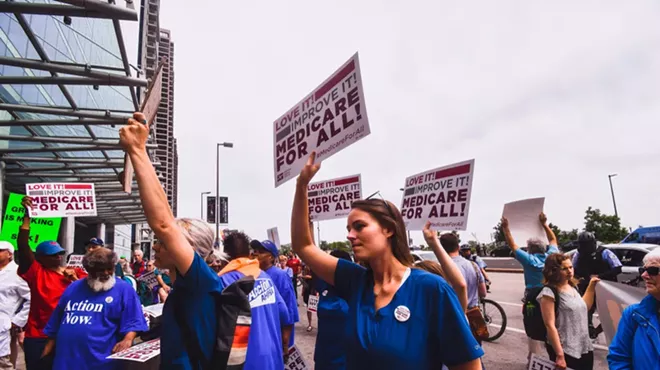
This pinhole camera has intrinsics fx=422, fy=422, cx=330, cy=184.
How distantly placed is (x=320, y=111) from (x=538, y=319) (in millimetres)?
2923

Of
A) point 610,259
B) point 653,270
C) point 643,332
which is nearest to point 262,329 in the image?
point 643,332

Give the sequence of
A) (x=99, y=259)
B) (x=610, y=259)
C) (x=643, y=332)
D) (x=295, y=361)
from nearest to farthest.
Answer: (x=643, y=332) → (x=99, y=259) → (x=295, y=361) → (x=610, y=259)

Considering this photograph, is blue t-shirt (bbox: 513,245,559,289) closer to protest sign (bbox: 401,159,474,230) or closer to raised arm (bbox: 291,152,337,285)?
protest sign (bbox: 401,159,474,230)

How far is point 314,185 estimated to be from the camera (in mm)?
8188

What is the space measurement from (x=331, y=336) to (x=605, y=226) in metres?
42.3

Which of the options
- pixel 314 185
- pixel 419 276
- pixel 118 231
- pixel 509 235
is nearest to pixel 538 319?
pixel 509 235

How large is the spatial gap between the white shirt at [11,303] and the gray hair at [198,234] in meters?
3.75

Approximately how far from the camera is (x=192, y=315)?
1.97 meters

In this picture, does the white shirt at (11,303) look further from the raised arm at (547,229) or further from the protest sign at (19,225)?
the raised arm at (547,229)

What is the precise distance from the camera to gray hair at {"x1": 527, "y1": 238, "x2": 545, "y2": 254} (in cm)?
586

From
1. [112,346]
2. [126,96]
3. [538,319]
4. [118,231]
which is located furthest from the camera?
[118,231]

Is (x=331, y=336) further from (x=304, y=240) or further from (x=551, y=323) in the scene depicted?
(x=551, y=323)

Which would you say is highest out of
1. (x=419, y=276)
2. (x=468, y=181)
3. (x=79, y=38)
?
(x=79, y=38)

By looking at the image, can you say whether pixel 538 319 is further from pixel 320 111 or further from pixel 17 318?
pixel 17 318
